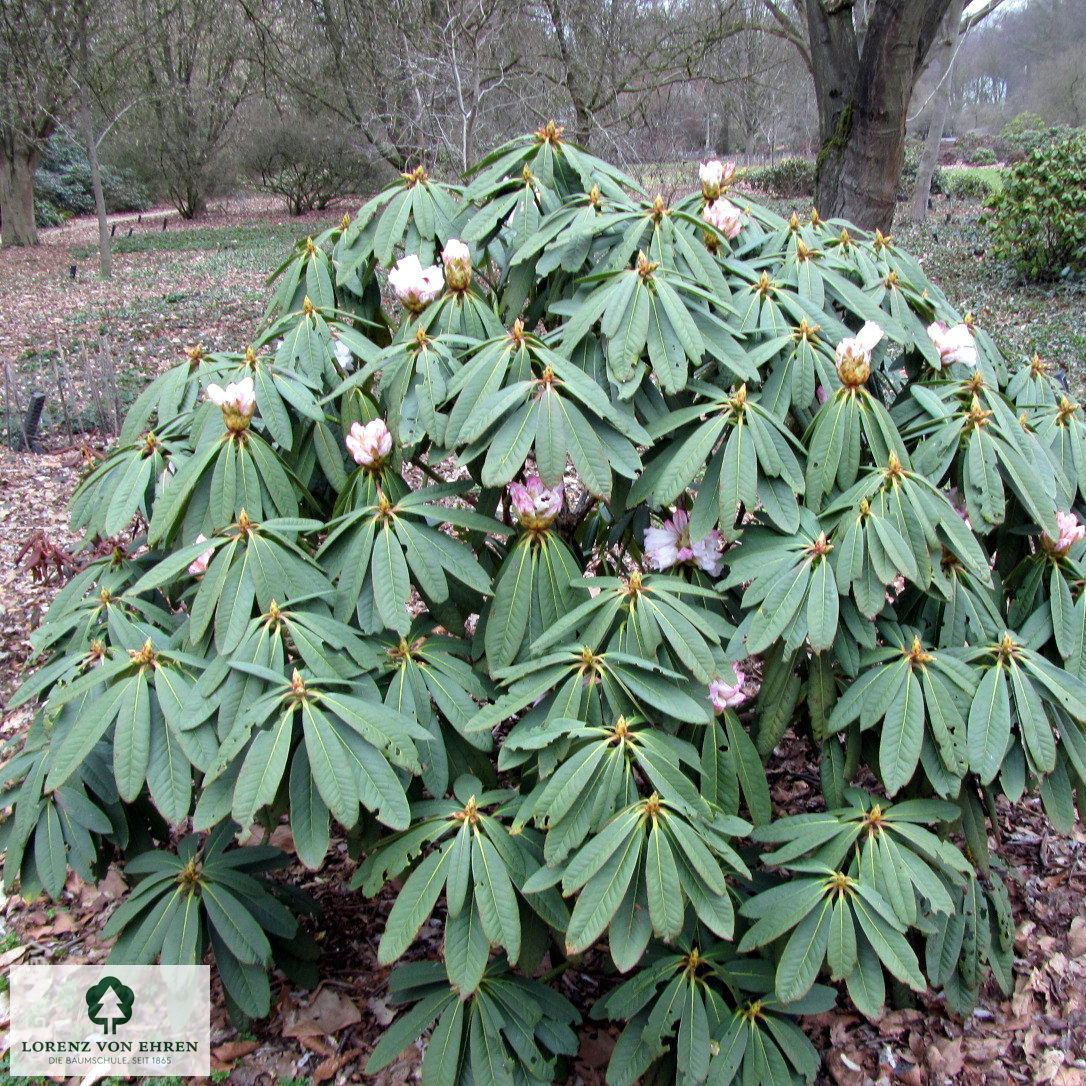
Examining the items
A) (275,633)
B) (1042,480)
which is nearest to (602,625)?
(275,633)

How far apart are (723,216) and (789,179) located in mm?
18719

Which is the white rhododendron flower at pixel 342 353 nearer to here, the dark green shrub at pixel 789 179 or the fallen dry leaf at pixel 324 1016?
the fallen dry leaf at pixel 324 1016

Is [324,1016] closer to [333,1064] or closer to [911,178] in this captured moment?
[333,1064]

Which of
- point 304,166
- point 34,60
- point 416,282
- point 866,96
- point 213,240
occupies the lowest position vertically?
point 416,282

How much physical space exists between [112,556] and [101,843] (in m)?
0.62

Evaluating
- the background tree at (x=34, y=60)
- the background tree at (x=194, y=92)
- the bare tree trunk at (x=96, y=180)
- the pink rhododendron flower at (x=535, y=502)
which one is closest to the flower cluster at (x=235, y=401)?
the pink rhododendron flower at (x=535, y=502)

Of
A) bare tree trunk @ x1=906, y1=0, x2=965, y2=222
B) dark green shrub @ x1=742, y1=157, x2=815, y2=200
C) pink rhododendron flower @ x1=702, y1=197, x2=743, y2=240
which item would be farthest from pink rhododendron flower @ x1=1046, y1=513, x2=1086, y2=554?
dark green shrub @ x1=742, y1=157, x2=815, y2=200

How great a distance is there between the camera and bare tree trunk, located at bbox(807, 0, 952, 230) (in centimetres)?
530

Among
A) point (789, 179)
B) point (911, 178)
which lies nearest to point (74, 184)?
point (789, 179)

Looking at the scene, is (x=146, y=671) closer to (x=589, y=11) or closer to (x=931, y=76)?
(x=589, y=11)

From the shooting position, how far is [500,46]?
1026 cm

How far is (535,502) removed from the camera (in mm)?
1597

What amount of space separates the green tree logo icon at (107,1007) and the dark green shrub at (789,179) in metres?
19.0

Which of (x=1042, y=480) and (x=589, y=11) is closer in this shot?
(x=1042, y=480)
